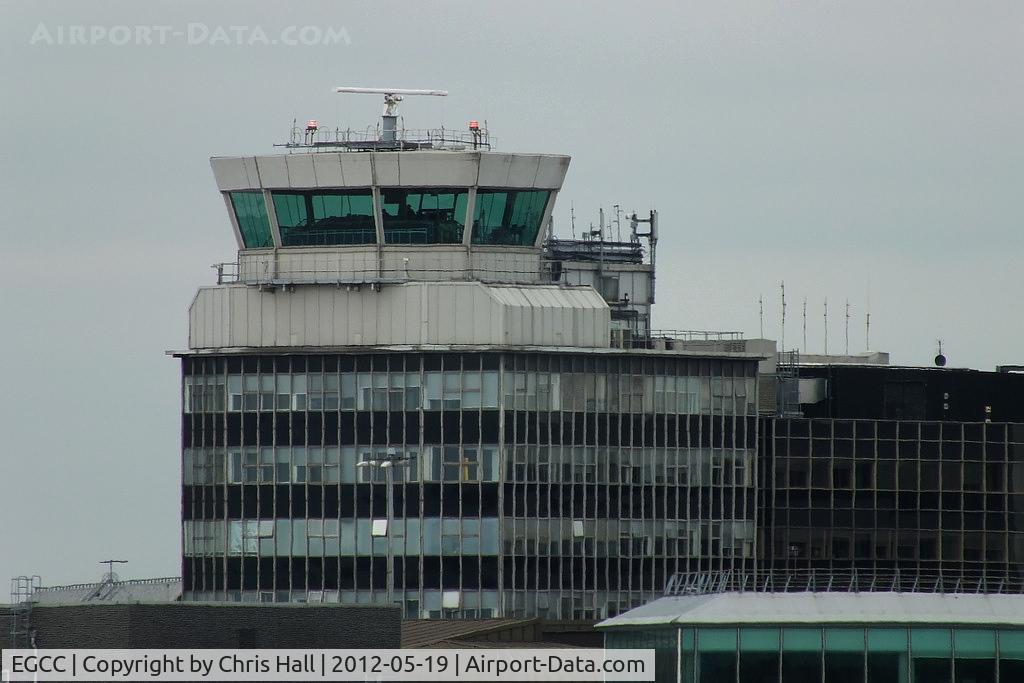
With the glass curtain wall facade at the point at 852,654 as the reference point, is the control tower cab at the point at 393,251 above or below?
above

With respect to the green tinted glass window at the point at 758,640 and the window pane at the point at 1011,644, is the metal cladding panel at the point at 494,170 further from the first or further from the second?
the window pane at the point at 1011,644

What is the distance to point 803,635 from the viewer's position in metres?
117

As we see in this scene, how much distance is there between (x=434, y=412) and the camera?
548 ft

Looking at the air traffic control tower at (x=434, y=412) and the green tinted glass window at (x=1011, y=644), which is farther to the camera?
the air traffic control tower at (x=434, y=412)

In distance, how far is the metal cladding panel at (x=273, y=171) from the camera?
170m

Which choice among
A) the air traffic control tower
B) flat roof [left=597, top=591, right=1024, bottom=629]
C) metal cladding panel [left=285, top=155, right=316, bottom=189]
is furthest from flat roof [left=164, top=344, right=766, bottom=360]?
flat roof [left=597, top=591, right=1024, bottom=629]

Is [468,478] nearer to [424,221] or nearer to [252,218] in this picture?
[424,221]

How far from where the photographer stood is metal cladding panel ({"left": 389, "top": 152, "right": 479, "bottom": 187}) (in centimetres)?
16800

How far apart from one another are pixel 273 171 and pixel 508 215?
12.9 metres

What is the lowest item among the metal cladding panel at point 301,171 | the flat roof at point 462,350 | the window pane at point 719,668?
the window pane at point 719,668

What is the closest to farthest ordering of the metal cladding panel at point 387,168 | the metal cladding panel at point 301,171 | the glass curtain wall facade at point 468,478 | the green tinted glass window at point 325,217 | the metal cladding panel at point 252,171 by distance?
the glass curtain wall facade at point 468,478 → the metal cladding panel at point 387,168 → the metal cladding panel at point 301,171 → the green tinted glass window at point 325,217 → the metal cladding panel at point 252,171

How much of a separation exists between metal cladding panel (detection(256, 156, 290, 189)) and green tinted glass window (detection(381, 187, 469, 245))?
5530mm

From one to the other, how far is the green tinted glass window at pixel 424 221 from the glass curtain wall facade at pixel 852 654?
55.4 meters

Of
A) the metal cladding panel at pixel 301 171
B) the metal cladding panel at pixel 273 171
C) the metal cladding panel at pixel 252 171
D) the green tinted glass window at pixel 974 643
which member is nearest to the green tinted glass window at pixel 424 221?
the metal cladding panel at pixel 301 171
